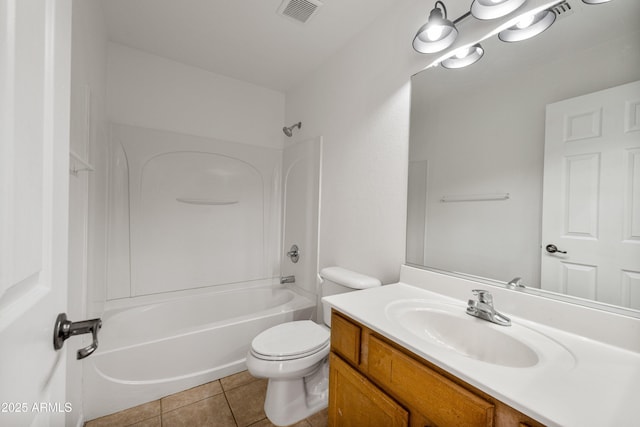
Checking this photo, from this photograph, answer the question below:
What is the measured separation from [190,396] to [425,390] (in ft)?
5.16

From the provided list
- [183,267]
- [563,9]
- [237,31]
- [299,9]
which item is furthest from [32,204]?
[183,267]

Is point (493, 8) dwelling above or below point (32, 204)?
above

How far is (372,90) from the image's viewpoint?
5.66 feet

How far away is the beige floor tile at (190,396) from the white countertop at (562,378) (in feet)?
4.51

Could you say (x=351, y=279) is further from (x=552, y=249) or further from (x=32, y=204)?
(x=32, y=204)

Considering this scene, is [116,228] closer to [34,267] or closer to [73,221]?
[73,221]

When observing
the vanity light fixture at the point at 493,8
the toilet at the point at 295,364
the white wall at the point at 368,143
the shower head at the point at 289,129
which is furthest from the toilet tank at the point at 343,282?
the shower head at the point at 289,129

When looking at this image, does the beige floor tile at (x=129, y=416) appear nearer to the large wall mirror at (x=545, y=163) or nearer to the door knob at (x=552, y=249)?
the large wall mirror at (x=545, y=163)

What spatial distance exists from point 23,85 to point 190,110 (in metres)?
2.27

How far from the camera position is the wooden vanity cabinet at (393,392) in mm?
639

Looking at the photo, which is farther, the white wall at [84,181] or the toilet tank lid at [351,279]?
the toilet tank lid at [351,279]

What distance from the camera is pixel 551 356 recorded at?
0.75m

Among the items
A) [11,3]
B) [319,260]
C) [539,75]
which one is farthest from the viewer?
[319,260]

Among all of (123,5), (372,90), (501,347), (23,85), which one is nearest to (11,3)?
(23,85)
